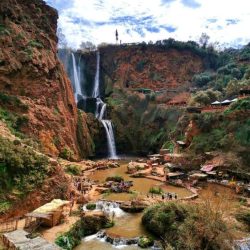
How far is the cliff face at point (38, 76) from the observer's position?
46.7m

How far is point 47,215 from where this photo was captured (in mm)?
24125

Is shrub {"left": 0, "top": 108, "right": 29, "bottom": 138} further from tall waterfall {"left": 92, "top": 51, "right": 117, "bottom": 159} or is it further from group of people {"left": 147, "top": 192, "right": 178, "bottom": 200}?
tall waterfall {"left": 92, "top": 51, "right": 117, "bottom": 159}

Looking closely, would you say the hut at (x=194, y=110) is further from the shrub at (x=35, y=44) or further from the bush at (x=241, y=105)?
the shrub at (x=35, y=44)

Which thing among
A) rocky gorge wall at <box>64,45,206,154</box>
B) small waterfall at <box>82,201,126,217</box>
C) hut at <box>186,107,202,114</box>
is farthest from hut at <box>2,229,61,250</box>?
rocky gorge wall at <box>64,45,206,154</box>

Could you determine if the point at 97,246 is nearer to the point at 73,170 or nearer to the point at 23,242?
the point at 23,242

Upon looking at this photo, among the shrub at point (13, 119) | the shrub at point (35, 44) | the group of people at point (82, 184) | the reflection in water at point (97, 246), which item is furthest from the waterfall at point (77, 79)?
the reflection in water at point (97, 246)

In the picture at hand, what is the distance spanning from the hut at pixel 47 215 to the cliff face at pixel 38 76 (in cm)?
1925

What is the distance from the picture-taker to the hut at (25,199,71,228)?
940 inches

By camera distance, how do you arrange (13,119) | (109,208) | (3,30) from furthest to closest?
(3,30), (13,119), (109,208)

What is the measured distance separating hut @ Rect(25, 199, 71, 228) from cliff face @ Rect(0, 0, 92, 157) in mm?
19251

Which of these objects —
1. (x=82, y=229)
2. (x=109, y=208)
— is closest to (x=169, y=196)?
(x=109, y=208)

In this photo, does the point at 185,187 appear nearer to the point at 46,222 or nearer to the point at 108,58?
the point at 46,222

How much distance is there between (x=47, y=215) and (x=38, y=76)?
3029cm

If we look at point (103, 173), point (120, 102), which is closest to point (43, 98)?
point (103, 173)
